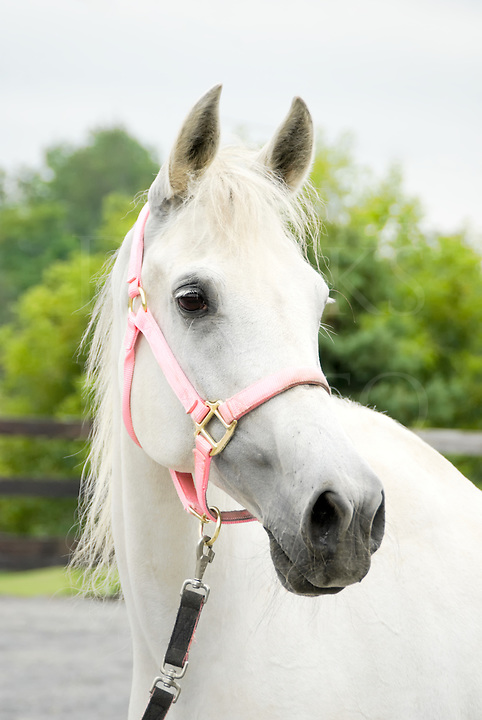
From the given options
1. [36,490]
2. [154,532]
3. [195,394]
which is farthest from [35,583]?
[195,394]

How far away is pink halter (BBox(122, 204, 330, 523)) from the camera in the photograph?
137 cm

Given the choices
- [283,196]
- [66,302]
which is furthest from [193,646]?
[66,302]

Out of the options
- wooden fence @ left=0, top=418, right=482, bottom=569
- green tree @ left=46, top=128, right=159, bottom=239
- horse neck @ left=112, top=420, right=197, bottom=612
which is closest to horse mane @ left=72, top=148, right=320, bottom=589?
horse neck @ left=112, top=420, right=197, bottom=612

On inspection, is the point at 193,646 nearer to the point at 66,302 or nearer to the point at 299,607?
the point at 299,607

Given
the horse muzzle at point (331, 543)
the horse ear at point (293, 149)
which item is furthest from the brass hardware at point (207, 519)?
the horse ear at point (293, 149)

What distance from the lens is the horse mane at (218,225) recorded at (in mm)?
1530

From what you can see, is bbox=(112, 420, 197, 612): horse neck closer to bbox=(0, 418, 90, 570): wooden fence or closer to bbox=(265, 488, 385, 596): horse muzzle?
bbox=(265, 488, 385, 596): horse muzzle

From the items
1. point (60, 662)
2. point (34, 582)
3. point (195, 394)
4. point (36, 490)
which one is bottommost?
point (34, 582)

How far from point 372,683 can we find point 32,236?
30.3 metres

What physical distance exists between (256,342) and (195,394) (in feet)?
0.62

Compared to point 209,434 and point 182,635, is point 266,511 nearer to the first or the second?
point 209,434

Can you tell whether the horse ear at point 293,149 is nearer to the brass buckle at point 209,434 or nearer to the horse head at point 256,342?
the horse head at point 256,342

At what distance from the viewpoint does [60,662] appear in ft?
17.0

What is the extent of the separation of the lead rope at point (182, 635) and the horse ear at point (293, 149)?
0.89m
